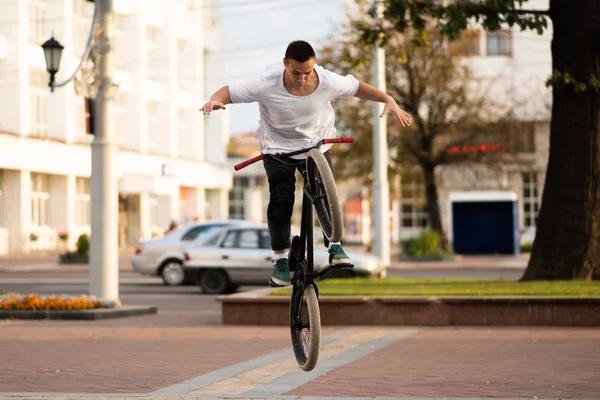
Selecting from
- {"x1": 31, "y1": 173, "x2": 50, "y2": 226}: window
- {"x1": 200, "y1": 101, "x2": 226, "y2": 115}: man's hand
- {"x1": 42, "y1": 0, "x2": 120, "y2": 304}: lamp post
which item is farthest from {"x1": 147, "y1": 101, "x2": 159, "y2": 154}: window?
{"x1": 200, "y1": 101, "x2": 226, "y2": 115}: man's hand

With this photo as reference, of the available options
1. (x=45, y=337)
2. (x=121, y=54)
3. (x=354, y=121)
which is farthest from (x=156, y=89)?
(x=45, y=337)

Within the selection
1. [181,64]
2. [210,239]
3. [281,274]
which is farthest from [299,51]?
[181,64]

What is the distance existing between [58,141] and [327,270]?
4543 cm

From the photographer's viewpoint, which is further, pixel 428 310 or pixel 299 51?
pixel 428 310

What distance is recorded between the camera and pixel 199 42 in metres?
69.7

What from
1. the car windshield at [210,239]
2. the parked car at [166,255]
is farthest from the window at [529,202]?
the car windshield at [210,239]

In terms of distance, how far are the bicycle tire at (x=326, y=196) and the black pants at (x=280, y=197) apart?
7.3 inches

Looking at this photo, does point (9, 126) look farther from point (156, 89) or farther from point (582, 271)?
point (582, 271)

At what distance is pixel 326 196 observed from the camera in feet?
25.8

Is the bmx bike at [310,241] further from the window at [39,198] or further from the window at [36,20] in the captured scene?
the window at [39,198]

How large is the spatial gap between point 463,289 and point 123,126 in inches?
1786

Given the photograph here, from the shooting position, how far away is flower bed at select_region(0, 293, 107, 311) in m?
18.4

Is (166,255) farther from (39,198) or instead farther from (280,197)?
(39,198)

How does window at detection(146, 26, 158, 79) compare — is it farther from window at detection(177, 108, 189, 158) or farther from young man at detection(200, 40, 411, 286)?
young man at detection(200, 40, 411, 286)
